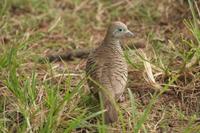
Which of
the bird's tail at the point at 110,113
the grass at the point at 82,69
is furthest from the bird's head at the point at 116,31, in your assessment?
the bird's tail at the point at 110,113

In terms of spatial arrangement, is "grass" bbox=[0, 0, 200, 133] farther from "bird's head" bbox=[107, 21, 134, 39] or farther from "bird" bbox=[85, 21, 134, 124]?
"bird's head" bbox=[107, 21, 134, 39]

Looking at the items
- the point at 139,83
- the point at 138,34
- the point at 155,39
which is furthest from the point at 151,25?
the point at 139,83

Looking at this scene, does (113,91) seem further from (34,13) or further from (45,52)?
(34,13)

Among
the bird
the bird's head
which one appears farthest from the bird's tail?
the bird's head

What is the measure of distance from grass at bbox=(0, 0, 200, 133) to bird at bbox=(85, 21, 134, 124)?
8 centimetres

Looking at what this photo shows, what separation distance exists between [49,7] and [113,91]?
2.81 meters

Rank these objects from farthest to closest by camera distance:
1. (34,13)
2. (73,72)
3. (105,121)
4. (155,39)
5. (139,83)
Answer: (34,13), (155,39), (73,72), (139,83), (105,121)

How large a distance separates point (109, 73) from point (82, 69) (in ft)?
3.62

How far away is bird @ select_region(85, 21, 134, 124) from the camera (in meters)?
3.66

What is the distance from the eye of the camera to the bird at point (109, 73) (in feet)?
12.0

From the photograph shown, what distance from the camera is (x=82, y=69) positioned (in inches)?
196

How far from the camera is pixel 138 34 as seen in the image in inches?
228

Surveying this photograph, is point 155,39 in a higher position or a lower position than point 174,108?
higher

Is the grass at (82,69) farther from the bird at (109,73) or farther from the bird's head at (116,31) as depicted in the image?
the bird's head at (116,31)
